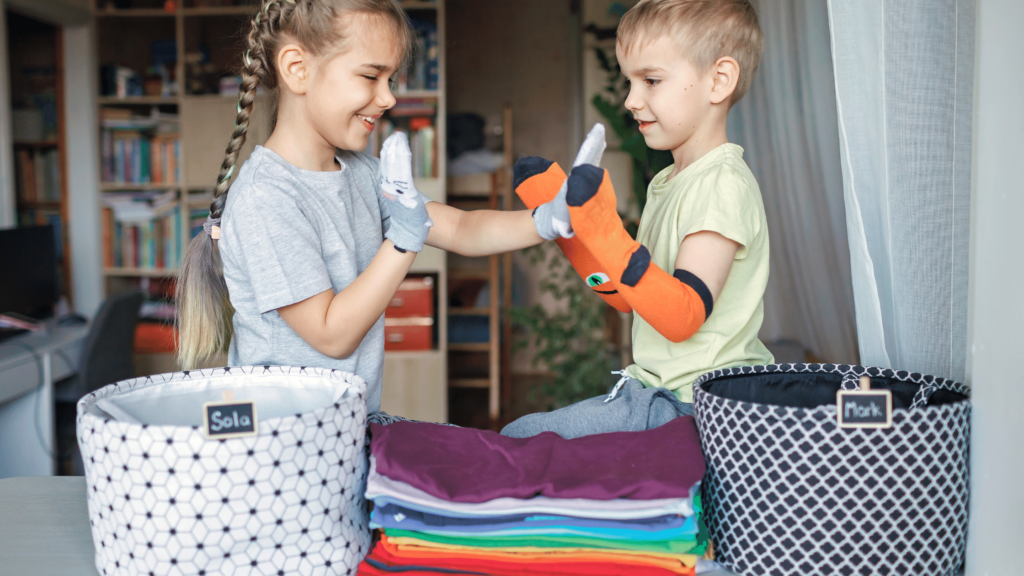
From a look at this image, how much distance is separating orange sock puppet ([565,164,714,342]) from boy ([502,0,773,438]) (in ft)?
0.06

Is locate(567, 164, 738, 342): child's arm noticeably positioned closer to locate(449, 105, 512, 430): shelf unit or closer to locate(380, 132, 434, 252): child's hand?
locate(380, 132, 434, 252): child's hand

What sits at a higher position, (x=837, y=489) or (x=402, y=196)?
(x=402, y=196)

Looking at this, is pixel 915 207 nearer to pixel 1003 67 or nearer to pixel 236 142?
pixel 1003 67

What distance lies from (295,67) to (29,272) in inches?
105

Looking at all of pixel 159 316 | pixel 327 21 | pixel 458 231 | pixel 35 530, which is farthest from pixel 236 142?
pixel 159 316

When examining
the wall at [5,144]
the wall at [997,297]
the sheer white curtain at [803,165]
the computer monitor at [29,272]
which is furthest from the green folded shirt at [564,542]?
the wall at [5,144]

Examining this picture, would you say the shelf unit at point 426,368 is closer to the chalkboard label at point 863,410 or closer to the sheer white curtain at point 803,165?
the sheer white curtain at point 803,165

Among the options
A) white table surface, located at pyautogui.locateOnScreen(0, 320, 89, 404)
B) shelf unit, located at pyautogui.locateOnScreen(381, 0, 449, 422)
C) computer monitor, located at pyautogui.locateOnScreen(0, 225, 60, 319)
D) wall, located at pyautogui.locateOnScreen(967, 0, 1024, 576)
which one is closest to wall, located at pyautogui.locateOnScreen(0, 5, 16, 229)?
computer monitor, located at pyautogui.locateOnScreen(0, 225, 60, 319)

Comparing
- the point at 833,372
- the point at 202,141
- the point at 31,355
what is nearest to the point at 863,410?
the point at 833,372

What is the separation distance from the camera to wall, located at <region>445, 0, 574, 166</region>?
15.1ft

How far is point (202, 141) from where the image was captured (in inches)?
136

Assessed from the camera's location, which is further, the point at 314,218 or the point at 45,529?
the point at 314,218

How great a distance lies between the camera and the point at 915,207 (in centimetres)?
79

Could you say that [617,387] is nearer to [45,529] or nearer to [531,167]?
[531,167]
